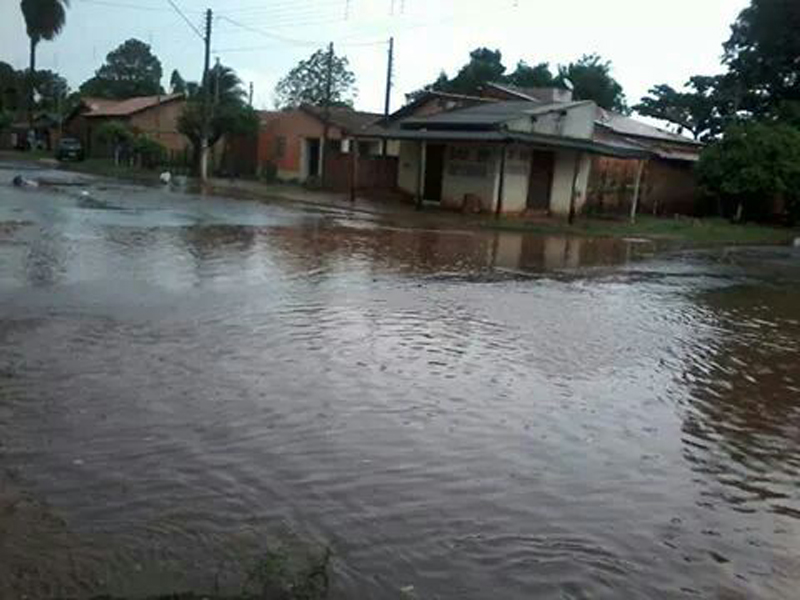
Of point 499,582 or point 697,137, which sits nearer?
point 499,582

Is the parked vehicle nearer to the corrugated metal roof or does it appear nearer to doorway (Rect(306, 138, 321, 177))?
doorway (Rect(306, 138, 321, 177))

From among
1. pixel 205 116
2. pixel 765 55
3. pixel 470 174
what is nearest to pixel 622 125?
pixel 765 55

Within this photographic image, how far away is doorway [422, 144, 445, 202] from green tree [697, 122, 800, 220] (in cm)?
1044

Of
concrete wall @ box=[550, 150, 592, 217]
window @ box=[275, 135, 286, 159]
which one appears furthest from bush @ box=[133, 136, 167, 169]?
concrete wall @ box=[550, 150, 592, 217]

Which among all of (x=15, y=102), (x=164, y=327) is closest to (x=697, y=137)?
(x=164, y=327)

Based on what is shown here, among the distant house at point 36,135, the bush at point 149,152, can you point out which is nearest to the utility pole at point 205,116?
the bush at point 149,152

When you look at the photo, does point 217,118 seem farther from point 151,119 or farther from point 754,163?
point 754,163

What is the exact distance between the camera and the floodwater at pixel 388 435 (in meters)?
4.56

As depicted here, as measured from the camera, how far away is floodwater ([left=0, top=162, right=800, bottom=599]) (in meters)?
4.56

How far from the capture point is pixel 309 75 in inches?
2781

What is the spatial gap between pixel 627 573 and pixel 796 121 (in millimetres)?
38015

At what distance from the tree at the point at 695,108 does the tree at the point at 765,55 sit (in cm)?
197

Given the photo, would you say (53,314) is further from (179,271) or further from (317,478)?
(317,478)

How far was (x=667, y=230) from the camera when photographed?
3094 centimetres
